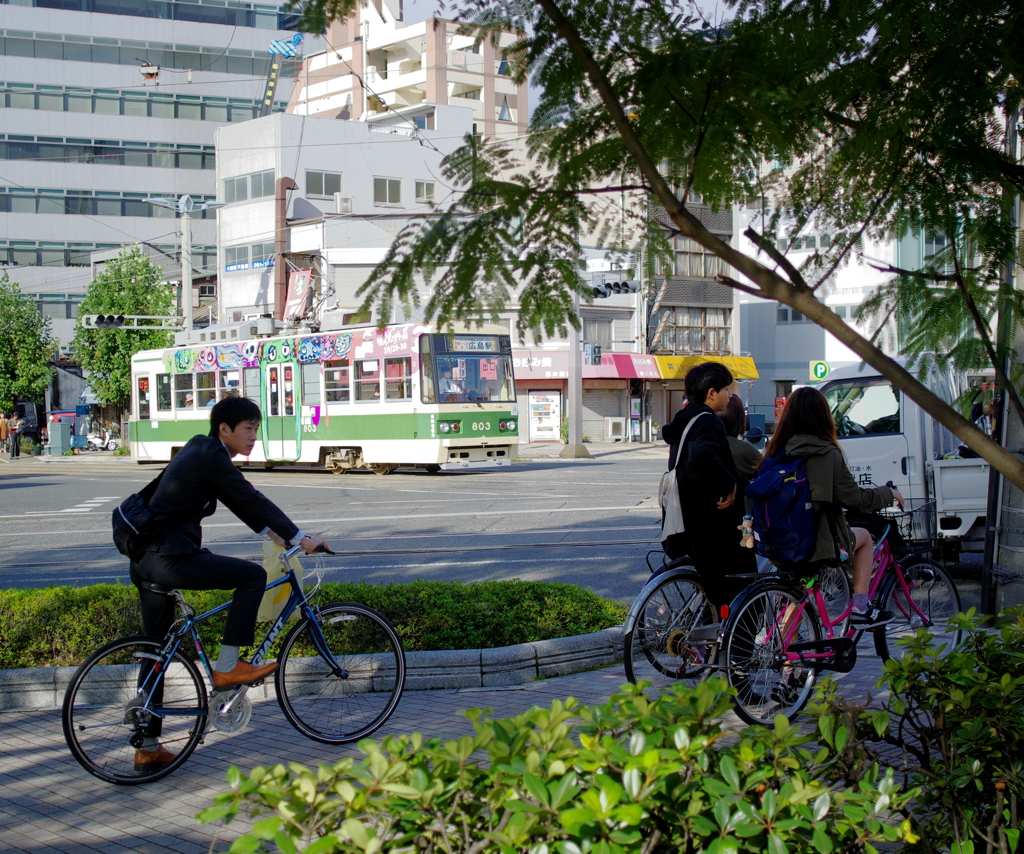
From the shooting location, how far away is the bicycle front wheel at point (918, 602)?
656cm

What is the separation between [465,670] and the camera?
638cm

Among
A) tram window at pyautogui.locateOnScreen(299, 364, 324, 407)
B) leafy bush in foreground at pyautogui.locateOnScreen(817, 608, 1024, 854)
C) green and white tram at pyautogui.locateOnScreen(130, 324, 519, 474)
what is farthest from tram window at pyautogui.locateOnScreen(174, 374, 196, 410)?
leafy bush in foreground at pyautogui.locateOnScreen(817, 608, 1024, 854)

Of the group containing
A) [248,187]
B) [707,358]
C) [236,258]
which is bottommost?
[707,358]

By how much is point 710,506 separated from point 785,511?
43 cm

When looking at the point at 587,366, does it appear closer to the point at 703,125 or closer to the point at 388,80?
the point at 388,80

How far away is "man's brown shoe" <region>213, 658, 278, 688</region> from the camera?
5.05 meters

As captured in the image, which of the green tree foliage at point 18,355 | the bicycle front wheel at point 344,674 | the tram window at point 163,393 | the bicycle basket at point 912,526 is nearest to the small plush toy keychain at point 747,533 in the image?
the bicycle basket at point 912,526

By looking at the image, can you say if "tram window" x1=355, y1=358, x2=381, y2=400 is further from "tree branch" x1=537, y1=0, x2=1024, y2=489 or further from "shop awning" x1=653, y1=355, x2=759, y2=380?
"shop awning" x1=653, y1=355, x2=759, y2=380

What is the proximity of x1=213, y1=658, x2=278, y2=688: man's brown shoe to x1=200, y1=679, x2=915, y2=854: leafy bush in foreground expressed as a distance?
282 cm

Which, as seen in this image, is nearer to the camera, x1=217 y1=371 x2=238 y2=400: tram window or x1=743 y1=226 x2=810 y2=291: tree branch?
Answer: x1=743 y1=226 x2=810 y2=291: tree branch

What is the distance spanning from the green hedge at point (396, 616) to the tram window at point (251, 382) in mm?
20088

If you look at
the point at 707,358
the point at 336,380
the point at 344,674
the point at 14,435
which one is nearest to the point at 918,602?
the point at 344,674

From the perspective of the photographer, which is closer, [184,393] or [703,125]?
[703,125]

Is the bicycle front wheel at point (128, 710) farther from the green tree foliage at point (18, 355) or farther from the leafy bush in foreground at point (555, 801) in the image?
the green tree foliage at point (18, 355)
